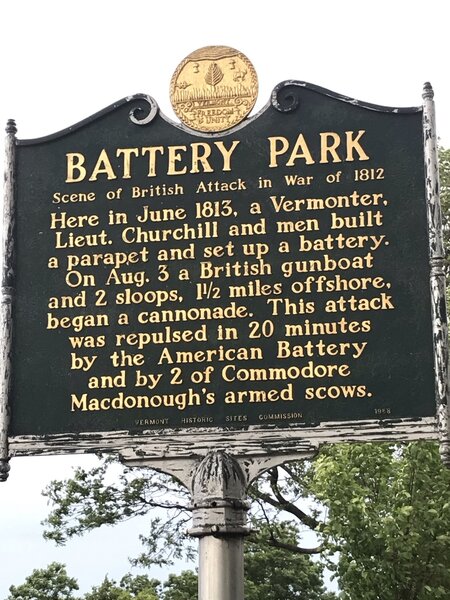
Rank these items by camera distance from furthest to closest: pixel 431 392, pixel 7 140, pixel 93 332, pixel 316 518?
pixel 316 518 → pixel 7 140 → pixel 93 332 → pixel 431 392

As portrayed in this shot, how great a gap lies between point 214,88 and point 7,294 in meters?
2.71

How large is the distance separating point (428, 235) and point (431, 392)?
1.39m

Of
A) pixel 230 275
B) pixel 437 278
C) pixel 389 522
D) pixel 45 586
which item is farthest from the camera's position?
pixel 45 586

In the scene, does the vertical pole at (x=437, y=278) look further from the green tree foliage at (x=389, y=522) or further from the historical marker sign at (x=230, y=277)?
the green tree foliage at (x=389, y=522)

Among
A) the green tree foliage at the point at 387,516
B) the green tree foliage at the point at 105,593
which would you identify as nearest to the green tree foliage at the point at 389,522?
the green tree foliage at the point at 387,516

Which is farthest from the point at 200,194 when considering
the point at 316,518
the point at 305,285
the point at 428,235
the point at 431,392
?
the point at 316,518

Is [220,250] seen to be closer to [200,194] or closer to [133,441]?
[200,194]

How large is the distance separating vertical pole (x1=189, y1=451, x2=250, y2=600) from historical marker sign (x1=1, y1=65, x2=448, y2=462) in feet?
1.23

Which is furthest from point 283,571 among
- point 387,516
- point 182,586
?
point 387,516

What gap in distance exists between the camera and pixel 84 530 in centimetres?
2684

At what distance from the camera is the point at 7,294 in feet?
35.5

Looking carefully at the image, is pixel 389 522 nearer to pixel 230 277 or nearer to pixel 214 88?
pixel 230 277

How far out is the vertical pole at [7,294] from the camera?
10477mm

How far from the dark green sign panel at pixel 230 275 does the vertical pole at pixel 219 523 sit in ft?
1.43
